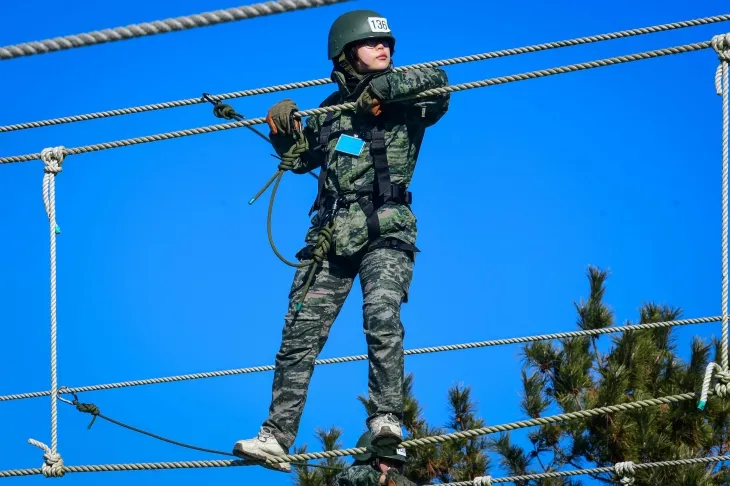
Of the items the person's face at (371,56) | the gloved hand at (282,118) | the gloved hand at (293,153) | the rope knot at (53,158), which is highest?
the person's face at (371,56)

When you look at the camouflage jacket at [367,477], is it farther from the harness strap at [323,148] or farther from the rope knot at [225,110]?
the rope knot at [225,110]

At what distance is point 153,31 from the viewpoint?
5648 mm

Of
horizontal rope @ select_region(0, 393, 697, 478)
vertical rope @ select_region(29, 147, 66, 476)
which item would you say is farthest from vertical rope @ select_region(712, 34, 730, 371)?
vertical rope @ select_region(29, 147, 66, 476)

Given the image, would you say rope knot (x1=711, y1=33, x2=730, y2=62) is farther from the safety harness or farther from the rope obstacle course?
the safety harness

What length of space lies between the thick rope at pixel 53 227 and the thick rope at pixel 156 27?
129cm

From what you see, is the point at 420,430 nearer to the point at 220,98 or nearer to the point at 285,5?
the point at 220,98

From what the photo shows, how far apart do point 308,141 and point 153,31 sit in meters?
1.90

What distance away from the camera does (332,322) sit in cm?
718

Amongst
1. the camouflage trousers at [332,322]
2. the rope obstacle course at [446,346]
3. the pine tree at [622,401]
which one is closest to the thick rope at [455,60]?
the rope obstacle course at [446,346]

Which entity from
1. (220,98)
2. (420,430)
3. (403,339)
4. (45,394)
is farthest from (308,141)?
(420,430)

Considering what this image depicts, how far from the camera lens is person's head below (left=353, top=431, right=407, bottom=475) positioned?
22.1ft

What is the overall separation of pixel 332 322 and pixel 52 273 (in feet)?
3.96

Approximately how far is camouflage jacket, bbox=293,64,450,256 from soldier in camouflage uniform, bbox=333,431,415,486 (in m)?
0.85

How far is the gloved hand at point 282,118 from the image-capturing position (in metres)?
7.22
